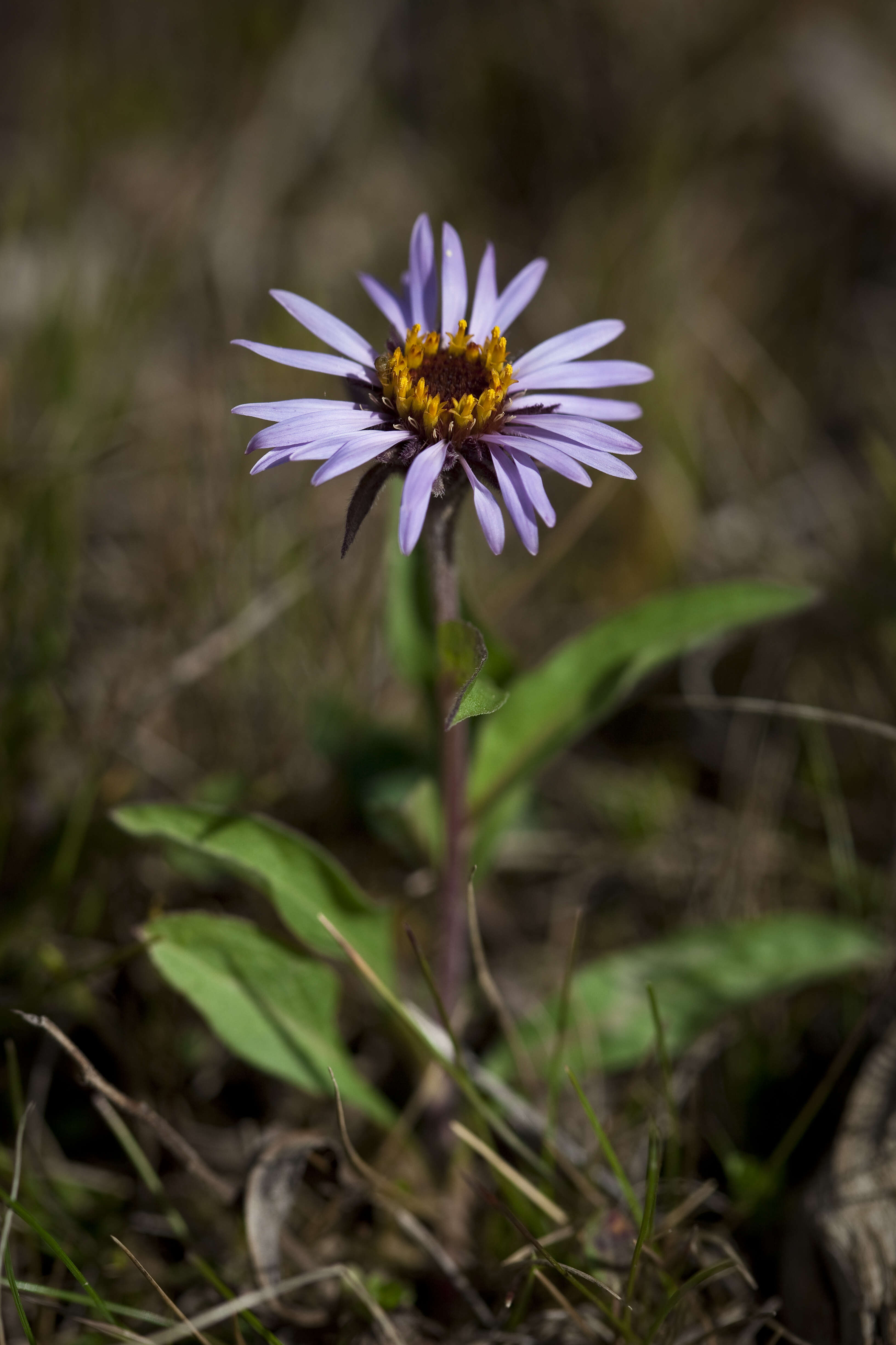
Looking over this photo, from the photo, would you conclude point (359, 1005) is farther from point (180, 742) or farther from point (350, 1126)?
point (180, 742)

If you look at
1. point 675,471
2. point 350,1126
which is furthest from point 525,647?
point 350,1126

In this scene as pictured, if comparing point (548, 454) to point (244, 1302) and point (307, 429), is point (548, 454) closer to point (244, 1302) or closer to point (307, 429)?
point (307, 429)

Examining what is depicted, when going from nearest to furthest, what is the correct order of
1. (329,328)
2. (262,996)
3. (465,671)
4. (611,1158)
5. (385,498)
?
(611,1158) → (465,671) → (329,328) → (262,996) → (385,498)

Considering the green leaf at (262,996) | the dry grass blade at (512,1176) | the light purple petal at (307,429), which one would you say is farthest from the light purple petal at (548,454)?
the dry grass blade at (512,1176)

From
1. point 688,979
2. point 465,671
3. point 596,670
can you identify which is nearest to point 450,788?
point 465,671

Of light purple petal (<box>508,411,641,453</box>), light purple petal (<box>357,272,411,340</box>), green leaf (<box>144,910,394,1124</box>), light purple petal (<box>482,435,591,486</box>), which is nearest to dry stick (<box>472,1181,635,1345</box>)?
green leaf (<box>144,910,394,1124</box>)

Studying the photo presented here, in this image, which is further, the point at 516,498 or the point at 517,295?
the point at 517,295
